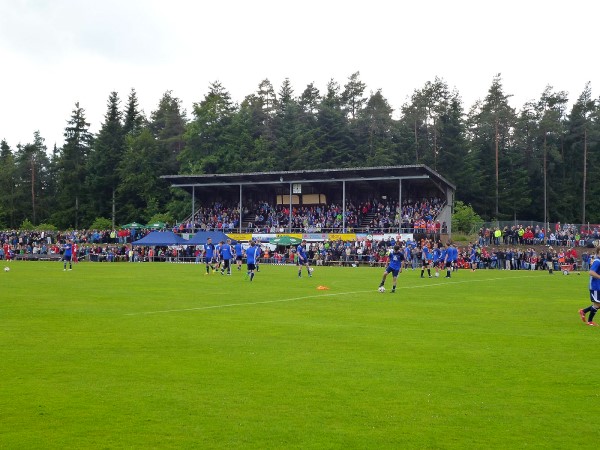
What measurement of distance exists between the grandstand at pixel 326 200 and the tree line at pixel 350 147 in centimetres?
1416


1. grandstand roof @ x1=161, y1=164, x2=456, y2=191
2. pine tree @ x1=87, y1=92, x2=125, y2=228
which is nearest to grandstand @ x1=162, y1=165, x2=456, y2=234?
grandstand roof @ x1=161, y1=164, x2=456, y2=191

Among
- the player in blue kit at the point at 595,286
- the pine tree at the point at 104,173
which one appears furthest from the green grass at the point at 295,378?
the pine tree at the point at 104,173

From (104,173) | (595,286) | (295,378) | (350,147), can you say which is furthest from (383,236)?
(104,173)

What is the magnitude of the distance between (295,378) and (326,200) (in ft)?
211

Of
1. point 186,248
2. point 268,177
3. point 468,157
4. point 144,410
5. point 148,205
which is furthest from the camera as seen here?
point 148,205

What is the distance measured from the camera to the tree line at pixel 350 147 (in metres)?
89.4

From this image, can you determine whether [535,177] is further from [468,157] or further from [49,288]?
[49,288]

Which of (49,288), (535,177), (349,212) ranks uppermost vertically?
(535,177)

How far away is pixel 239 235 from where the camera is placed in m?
68.2

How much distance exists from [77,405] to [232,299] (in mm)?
13854

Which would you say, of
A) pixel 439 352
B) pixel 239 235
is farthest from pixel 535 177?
pixel 439 352

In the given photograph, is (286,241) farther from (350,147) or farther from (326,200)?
(350,147)

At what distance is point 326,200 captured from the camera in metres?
73.8

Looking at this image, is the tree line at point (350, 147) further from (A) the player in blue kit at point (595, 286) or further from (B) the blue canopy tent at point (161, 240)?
(A) the player in blue kit at point (595, 286)
